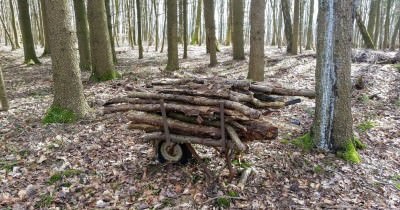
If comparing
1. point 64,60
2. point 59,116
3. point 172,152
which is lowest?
point 172,152

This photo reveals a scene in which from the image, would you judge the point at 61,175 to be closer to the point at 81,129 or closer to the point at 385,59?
the point at 81,129

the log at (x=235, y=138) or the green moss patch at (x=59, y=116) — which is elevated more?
the log at (x=235, y=138)

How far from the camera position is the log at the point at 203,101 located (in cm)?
423

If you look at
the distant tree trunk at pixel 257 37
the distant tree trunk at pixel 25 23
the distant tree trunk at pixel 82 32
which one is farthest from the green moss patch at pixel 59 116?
the distant tree trunk at pixel 25 23

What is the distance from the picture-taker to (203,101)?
15.0 feet

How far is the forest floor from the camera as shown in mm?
4453

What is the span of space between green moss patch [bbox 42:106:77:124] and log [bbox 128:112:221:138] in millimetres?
2568

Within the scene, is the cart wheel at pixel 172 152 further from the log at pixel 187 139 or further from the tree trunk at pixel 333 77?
the tree trunk at pixel 333 77

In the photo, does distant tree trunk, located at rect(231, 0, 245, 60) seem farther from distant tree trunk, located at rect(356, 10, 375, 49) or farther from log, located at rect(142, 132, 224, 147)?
log, located at rect(142, 132, 224, 147)

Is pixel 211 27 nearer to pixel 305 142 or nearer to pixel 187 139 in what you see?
pixel 305 142

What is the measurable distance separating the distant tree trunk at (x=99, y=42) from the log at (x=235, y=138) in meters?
7.06

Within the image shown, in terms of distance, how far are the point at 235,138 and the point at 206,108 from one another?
0.57 metres

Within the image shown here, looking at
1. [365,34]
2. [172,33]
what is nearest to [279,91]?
[172,33]

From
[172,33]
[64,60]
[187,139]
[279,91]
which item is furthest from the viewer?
[172,33]
